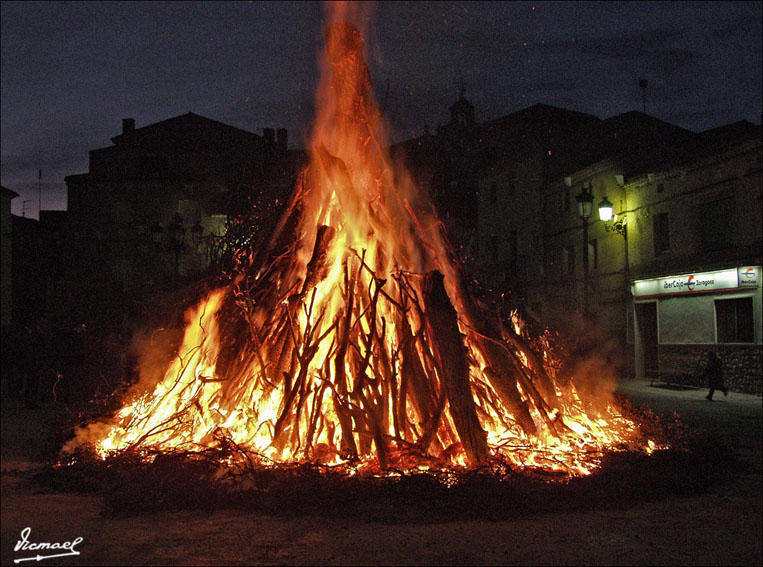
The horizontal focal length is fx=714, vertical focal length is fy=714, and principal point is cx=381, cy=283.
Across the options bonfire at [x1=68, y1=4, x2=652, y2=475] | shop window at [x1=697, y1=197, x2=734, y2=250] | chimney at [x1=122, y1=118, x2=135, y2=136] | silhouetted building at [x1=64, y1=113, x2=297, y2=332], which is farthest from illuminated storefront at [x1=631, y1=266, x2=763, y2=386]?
chimney at [x1=122, y1=118, x2=135, y2=136]

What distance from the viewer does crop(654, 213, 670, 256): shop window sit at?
25003mm

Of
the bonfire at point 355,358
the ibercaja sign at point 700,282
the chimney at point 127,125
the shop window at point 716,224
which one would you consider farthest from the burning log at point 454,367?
the chimney at point 127,125

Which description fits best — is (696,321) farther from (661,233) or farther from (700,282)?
(661,233)

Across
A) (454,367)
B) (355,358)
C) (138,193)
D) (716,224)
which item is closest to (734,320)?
(716,224)

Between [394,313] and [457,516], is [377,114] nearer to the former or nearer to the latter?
[394,313]

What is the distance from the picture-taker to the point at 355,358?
788 cm

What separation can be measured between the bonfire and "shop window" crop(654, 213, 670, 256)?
17189 mm

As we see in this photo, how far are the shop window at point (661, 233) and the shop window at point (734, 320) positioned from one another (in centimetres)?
340

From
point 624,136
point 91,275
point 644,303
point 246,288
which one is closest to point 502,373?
point 246,288

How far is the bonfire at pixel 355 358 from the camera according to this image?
23.5 feet

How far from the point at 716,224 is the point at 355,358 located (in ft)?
60.1

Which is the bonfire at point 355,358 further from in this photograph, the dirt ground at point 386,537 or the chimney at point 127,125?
the chimney at point 127,125

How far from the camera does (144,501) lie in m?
5.98

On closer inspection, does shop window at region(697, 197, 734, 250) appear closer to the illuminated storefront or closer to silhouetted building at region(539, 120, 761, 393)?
silhouetted building at region(539, 120, 761, 393)
